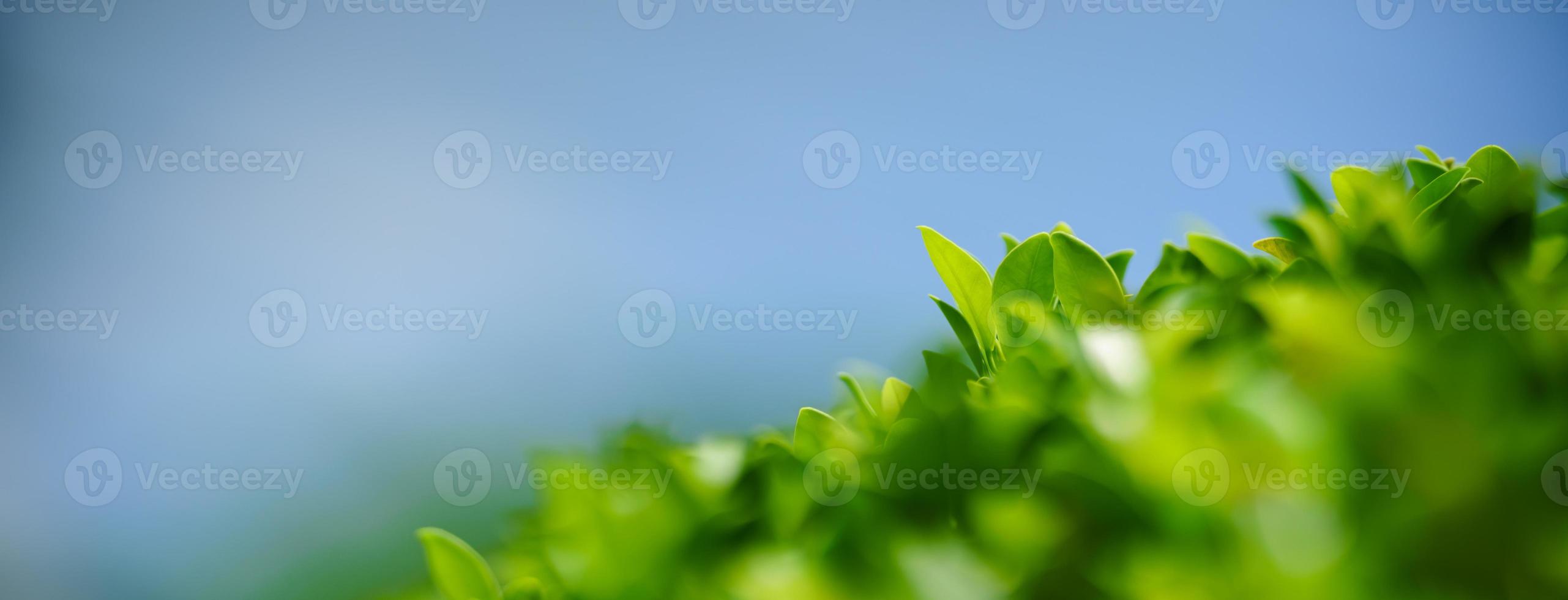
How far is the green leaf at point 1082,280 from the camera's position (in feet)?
2.78

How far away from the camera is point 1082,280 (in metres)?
0.86

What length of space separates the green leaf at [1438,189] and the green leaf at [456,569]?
892 mm

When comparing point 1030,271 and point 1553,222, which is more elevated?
point 1030,271

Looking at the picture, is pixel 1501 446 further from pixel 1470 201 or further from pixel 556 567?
pixel 556 567

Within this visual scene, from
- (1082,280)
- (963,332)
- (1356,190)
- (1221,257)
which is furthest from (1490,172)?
(963,332)

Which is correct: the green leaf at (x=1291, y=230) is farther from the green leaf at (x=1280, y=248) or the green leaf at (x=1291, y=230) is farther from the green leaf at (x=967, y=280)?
the green leaf at (x=967, y=280)

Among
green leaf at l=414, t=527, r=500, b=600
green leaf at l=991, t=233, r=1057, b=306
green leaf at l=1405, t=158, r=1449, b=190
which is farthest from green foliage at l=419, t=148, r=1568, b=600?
green leaf at l=1405, t=158, r=1449, b=190

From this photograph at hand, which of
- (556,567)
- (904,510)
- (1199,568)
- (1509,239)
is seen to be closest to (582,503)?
(556,567)

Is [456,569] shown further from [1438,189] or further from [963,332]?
[1438,189]

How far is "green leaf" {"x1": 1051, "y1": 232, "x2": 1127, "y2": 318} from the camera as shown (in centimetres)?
85

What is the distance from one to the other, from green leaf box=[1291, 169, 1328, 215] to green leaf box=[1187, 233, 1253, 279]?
0.17m

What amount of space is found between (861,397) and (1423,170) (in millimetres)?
692

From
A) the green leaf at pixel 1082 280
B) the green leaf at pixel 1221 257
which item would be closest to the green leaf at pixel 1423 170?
the green leaf at pixel 1221 257

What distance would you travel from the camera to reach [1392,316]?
0.64m
